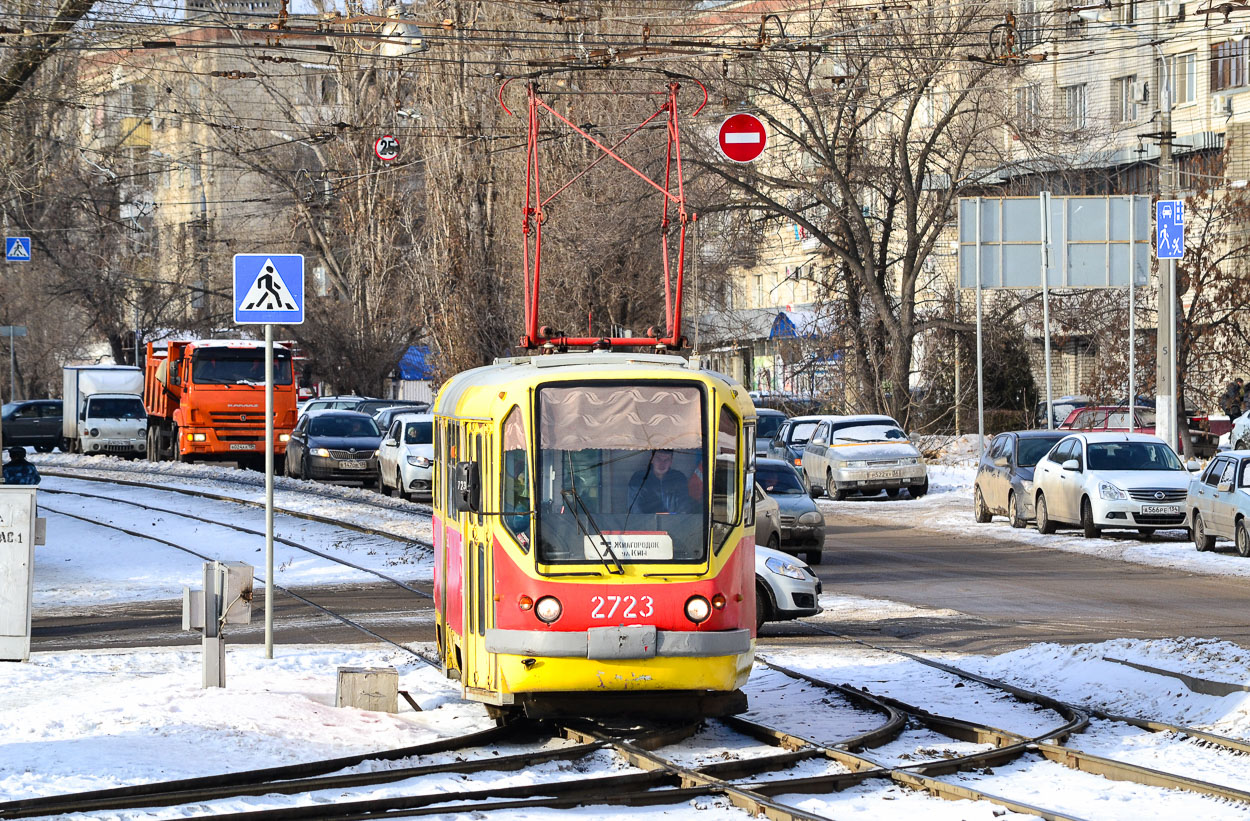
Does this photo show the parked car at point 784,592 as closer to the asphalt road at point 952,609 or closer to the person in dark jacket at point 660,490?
the asphalt road at point 952,609

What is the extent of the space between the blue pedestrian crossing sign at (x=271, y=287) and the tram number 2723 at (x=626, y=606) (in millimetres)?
4529

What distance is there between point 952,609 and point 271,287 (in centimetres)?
828

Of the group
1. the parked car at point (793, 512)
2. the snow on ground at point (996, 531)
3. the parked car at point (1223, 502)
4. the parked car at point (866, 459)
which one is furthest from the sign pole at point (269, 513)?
the parked car at point (866, 459)

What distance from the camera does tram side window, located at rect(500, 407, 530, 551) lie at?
11.0 metres

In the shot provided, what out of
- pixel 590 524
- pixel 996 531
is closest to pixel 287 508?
pixel 996 531

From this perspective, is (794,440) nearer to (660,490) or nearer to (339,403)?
(339,403)

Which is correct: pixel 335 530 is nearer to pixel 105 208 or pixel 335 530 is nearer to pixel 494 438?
pixel 494 438

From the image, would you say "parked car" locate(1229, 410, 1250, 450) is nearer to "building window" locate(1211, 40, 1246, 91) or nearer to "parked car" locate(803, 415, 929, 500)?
"parked car" locate(803, 415, 929, 500)

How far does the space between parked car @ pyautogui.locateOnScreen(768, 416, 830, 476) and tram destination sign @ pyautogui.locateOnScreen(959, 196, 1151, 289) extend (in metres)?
4.64

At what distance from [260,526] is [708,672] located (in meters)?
18.6

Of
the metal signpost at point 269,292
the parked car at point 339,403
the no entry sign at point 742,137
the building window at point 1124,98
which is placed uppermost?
the building window at point 1124,98

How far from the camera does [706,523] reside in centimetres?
1098

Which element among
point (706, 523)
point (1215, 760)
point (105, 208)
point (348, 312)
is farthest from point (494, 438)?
point (105, 208)

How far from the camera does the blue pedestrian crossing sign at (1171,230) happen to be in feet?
102
